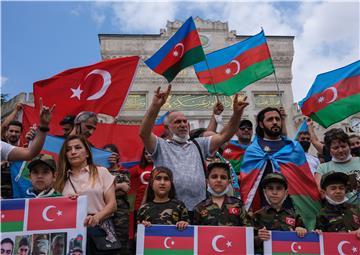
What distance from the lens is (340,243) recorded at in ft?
10.1

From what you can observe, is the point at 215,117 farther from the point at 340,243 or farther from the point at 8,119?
the point at 8,119

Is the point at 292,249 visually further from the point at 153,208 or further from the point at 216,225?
the point at 153,208

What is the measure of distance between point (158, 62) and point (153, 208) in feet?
7.46

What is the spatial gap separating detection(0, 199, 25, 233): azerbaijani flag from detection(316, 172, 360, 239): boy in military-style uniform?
7.58 feet

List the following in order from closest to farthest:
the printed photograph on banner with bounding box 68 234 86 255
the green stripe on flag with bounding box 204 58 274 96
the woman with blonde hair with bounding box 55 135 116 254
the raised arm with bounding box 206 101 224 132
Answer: the printed photograph on banner with bounding box 68 234 86 255
the woman with blonde hair with bounding box 55 135 116 254
the raised arm with bounding box 206 101 224 132
the green stripe on flag with bounding box 204 58 274 96

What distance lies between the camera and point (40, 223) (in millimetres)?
2957

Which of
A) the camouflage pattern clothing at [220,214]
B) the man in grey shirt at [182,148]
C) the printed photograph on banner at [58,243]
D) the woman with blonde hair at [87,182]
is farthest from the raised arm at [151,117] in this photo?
the printed photograph on banner at [58,243]

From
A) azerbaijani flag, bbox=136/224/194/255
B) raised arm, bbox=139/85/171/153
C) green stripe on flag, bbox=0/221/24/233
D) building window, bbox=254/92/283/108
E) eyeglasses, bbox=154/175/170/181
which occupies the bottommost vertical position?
azerbaijani flag, bbox=136/224/194/255

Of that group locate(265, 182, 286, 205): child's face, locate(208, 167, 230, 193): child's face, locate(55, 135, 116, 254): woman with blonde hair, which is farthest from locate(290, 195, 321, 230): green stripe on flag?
locate(55, 135, 116, 254): woman with blonde hair

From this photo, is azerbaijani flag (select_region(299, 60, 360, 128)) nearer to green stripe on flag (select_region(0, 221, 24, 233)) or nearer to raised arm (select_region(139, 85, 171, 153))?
raised arm (select_region(139, 85, 171, 153))

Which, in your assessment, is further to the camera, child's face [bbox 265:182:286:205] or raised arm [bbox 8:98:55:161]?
child's face [bbox 265:182:286:205]

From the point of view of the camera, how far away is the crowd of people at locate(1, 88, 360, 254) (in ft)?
10.3

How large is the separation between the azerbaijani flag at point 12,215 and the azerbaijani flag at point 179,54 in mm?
2404

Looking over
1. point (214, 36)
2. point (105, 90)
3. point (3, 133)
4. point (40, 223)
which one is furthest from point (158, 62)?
point (214, 36)
